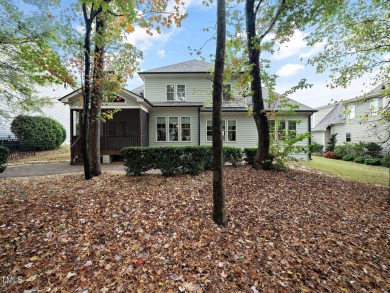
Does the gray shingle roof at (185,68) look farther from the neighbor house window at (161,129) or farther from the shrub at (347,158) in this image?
the shrub at (347,158)

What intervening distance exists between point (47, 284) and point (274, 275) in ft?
9.72

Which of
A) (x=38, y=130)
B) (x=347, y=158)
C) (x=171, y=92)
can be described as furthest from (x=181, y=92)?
(x=347, y=158)

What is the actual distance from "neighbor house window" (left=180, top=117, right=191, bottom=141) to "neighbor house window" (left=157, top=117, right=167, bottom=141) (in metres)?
1.33

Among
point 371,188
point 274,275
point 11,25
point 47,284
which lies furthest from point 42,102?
point 371,188

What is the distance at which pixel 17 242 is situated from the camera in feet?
9.07

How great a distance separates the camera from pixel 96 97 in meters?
6.02

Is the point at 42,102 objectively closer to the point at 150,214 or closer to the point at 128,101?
the point at 128,101

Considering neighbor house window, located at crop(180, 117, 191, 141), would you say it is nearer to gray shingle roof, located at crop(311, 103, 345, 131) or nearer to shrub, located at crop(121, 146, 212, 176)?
shrub, located at crop(121, 146, 212, 176)

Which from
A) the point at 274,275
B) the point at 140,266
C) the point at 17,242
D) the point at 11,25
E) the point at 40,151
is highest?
the point at 11,25

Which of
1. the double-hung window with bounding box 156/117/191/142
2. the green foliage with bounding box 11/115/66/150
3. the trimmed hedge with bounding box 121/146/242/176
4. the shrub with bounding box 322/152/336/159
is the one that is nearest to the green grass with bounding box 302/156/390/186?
the shrub with bounding box 322/152/336/159

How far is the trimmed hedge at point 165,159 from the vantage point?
6.10m

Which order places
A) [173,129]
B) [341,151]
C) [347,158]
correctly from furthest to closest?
[341,151] → [347,158] → [173,129]

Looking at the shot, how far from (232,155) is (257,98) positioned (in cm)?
269

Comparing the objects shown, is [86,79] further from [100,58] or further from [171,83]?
[171,83]
